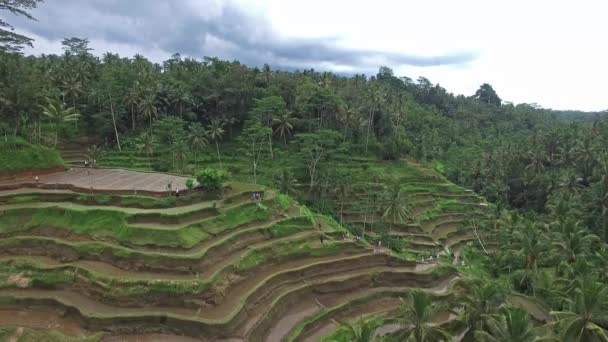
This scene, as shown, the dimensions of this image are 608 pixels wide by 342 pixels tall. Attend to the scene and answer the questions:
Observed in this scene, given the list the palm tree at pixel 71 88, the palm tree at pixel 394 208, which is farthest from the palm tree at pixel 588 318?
the palm tree at pixel 71 88

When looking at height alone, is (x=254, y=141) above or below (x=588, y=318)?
above

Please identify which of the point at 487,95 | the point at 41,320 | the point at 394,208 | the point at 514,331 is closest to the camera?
the point at 514,331

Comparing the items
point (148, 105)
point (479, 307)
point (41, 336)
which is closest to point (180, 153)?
point (148, 105)

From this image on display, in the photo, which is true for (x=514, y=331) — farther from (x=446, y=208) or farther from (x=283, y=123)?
(x=283, y=123)

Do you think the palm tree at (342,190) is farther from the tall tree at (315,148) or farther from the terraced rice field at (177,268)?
the terraced rice field at (177,268)

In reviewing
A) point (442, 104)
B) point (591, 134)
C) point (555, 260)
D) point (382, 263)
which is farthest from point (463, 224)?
point (442, 104)

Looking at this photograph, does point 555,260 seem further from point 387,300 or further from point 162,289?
point 162,289

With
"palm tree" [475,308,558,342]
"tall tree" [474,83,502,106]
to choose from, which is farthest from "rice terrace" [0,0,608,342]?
"tall tree" [474,83,502,106]
